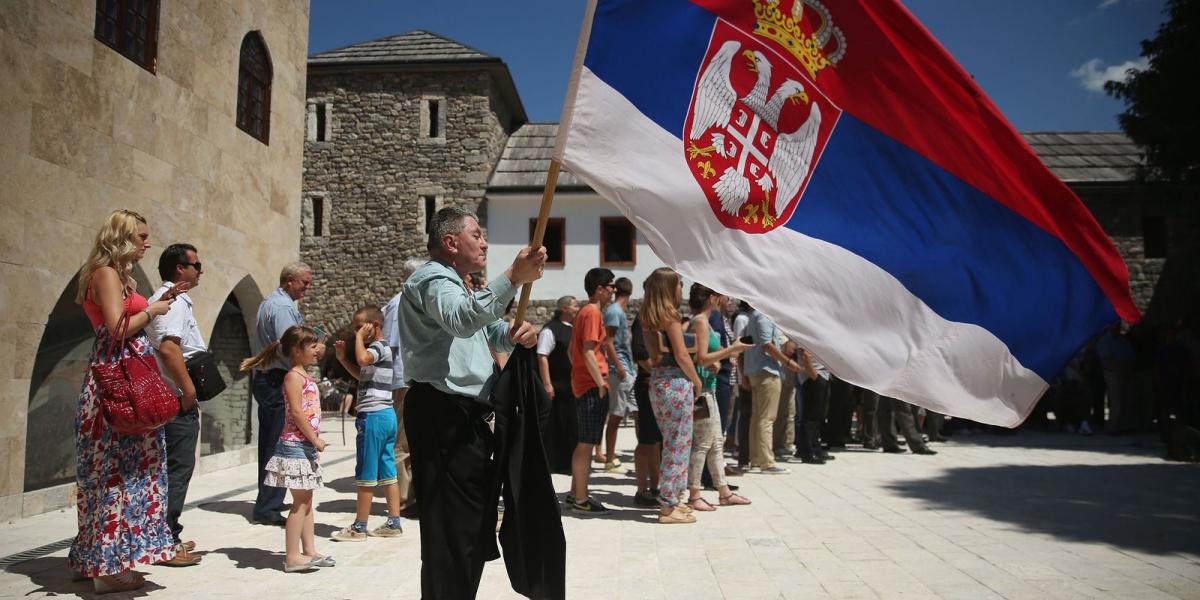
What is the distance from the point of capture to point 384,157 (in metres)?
25.4

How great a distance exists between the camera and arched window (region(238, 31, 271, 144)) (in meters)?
9.00

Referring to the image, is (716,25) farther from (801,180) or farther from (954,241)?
(954,241)

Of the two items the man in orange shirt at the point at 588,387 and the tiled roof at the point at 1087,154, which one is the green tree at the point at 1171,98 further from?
the man in orange shirt at the point at 588,387

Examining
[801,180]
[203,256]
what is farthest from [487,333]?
[203,256]

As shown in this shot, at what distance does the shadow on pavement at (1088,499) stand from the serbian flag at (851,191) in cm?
310

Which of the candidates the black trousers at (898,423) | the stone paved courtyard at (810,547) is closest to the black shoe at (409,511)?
the stone paved courtyard at (810,547)

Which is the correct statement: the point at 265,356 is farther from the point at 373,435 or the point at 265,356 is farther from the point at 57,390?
the point at 57,390

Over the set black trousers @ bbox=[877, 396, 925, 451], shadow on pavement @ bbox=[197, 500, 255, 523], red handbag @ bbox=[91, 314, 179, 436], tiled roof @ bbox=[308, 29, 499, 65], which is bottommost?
shadow on pavement @ bbox=[197, 500, 255, 523]

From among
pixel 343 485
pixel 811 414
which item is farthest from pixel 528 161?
pixel 343 485

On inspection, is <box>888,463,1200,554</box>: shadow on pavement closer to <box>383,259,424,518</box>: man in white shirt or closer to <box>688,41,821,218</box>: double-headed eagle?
<box>688,41,821,218</box>: double-headed eagle

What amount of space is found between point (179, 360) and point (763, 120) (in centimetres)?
351

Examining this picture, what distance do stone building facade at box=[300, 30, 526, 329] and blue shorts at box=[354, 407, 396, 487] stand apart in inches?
773

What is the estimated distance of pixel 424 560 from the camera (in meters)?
2.92

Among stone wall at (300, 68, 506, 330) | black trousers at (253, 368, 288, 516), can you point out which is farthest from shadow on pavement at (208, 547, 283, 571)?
stone wall at (300, 68, 506, 330)
